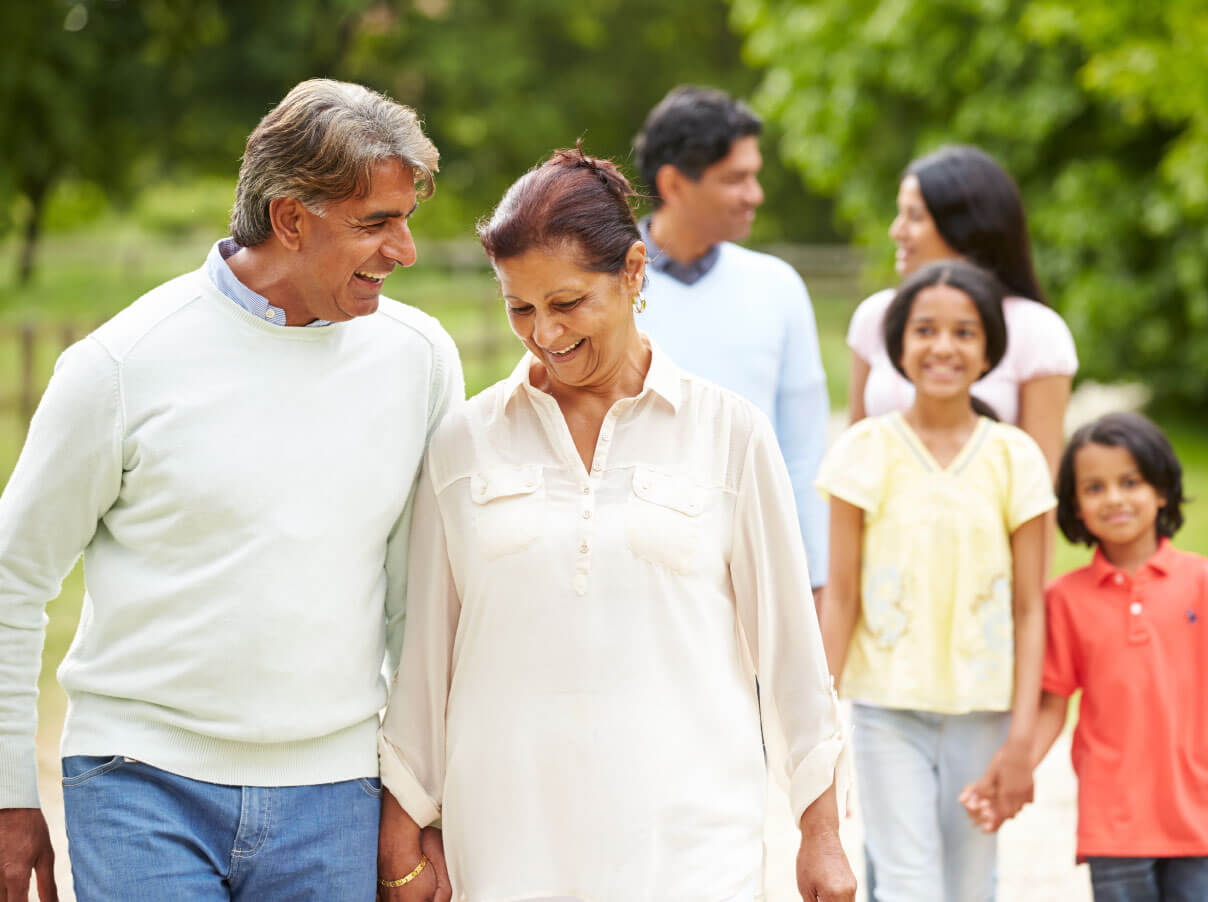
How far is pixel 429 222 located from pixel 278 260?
117 feet

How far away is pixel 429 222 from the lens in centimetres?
3766

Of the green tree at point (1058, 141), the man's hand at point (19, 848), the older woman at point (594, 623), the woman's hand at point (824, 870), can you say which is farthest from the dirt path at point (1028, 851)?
the green tree at point (1058, 141)

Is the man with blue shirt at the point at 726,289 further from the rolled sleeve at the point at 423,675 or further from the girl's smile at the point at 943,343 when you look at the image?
the rolled sleeve at the point at 423,675

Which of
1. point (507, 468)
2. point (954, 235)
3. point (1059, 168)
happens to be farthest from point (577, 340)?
point (1059, 168)

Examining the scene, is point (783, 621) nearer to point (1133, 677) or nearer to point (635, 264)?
point (635, 264)

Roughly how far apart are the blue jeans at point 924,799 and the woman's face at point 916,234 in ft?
4.61

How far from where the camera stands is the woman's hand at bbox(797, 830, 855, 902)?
268 cm

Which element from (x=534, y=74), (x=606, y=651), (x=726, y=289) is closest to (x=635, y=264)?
(x=606, y=651)

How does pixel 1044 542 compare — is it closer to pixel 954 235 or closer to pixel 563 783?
pixel 954 235

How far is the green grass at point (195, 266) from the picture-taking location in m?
16.3

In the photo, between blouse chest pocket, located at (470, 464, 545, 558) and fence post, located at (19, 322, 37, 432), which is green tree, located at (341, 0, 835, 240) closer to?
fence post, located at (19, 322, 37, 432)

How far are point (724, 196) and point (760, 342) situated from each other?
1.72 feet

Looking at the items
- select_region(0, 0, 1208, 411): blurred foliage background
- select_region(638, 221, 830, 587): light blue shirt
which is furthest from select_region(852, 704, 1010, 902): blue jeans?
select_region(0, 0, 1208, 411): blurred foliage background

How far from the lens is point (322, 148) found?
2.61m
